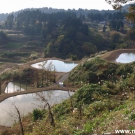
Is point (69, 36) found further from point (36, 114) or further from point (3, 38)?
point (36, 114)

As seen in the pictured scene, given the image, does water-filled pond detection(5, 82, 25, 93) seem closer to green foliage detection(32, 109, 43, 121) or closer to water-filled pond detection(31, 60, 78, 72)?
water-filled pond detection(31, 60, 78, 72)

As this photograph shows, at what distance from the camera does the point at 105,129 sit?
21.5 ft

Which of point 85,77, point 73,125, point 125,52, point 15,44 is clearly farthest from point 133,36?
point 73,125

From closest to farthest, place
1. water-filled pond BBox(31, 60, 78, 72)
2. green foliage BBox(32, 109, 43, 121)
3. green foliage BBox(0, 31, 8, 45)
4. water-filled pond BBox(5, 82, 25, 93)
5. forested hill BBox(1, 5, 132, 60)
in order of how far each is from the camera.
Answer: green foliage BBox(32, 109, 43, 121) < water-filled pond BBox(5, 82, 25, 93) < water-filled pond BBox(31, 60, 78, 72) < forested hill BBox(1, 5, 132, 60) < green foliage BBox(0, 31, 8, 45)

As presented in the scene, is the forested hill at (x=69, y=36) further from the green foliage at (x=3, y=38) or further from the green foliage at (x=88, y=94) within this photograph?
the green foliage at (x=88, y=94)

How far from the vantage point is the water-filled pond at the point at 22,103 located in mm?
16609

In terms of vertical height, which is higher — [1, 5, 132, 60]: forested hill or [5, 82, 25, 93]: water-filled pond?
[1, 5, 132, 60]: forested hill

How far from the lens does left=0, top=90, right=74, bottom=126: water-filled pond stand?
16.6 metres

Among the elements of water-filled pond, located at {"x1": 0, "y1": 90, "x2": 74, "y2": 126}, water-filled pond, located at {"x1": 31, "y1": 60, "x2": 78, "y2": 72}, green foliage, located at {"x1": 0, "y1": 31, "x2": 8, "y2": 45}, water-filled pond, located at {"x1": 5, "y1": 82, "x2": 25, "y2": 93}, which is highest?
green foliage, located at {"x1": 0, "y1": 31, "x2": 8, "y2": 45}

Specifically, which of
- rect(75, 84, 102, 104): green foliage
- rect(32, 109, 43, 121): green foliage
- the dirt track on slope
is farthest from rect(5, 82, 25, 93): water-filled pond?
rect(75, 84, 102, 104): green foliage

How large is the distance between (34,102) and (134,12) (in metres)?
12.1

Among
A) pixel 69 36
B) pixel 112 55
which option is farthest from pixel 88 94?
pixel 69 36

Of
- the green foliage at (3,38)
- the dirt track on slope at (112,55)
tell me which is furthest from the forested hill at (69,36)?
the dirt track on slope at (112,55)

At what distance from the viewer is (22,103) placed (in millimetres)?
19672
